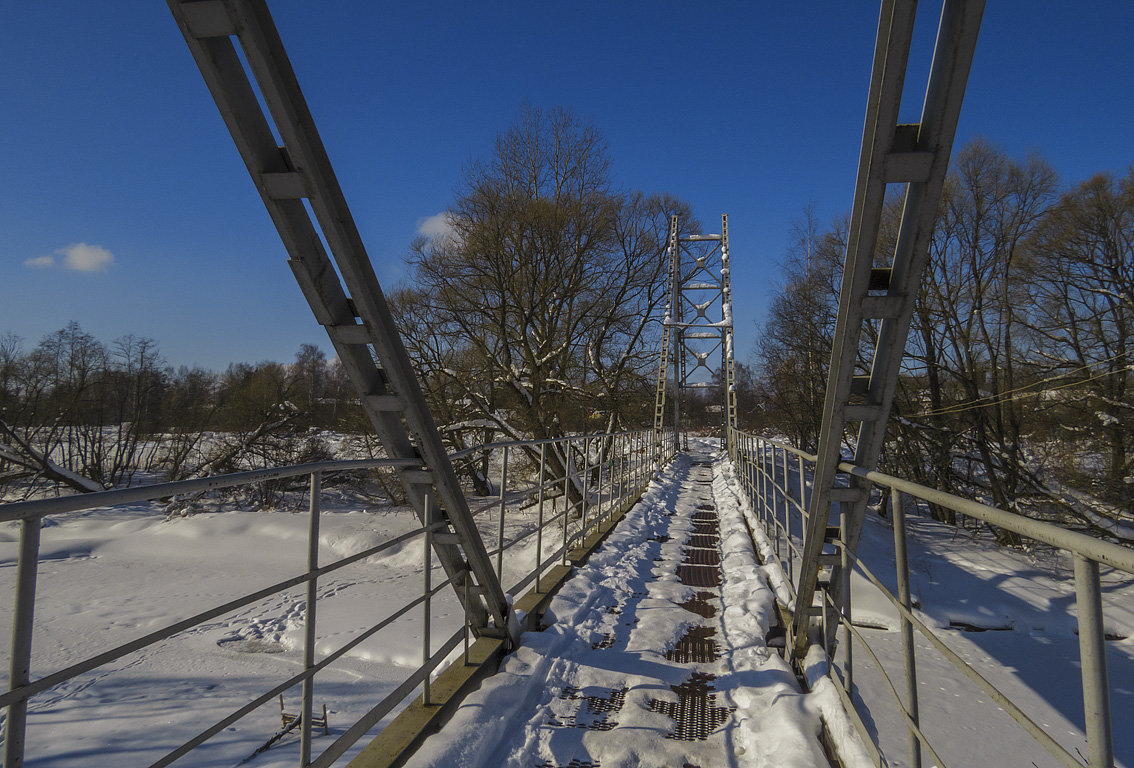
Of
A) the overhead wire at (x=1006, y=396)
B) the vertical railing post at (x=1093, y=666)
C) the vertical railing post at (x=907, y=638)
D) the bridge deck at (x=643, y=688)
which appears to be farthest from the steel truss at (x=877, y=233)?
the overhead wire at (x=1006, y=396)

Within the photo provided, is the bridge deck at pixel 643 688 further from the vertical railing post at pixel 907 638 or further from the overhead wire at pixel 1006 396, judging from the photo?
the overhead wire at pixel 1006 396

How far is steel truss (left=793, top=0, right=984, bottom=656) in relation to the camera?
1353mm

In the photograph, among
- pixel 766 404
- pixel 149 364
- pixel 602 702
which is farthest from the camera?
pixel 149 364

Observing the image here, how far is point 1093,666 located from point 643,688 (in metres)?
2.01

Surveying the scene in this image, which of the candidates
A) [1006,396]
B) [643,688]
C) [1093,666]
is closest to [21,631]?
[1093,666]

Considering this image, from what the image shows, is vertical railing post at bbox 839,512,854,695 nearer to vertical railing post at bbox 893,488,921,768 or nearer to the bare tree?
vertical railing post at bbox 893,488,921,768

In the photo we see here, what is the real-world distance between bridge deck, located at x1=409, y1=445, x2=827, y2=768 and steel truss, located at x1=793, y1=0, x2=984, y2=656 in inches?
24.7

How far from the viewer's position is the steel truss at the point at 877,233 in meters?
1.35

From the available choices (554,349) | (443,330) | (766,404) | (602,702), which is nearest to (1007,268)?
(766,404)

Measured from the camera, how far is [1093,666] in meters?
0.78

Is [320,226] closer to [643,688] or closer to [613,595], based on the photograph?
[643,688]

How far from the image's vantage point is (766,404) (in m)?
15.5

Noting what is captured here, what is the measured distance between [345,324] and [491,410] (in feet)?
35.2

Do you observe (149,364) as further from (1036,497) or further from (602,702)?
(1036,497)
